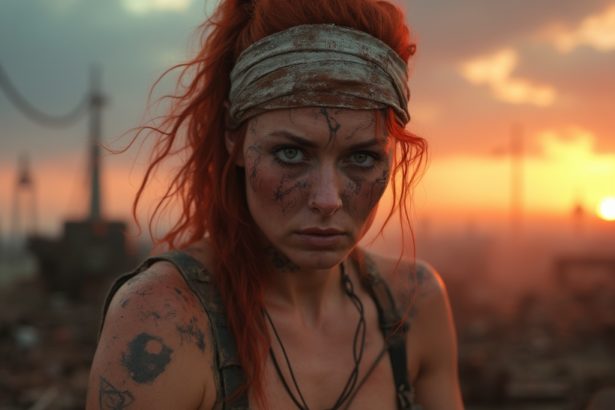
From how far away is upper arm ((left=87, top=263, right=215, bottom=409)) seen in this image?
1.99 m

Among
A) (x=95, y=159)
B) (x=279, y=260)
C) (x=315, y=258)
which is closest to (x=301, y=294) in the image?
(x=279, y=260)

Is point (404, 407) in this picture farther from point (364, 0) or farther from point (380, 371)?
point (364, 0)

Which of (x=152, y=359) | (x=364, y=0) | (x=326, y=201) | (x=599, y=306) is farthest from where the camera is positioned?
(x=599, y=306)

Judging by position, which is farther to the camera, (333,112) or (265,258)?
(265,258)

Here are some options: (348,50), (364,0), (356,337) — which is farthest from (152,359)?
(364,0)

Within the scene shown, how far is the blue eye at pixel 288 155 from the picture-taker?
2246 mm

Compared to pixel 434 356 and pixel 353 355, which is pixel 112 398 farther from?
pixel 434 356

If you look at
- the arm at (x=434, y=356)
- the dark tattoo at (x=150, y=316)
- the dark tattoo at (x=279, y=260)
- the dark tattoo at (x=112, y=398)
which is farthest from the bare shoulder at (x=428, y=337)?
the dark tattoo at (x=112, y=398)

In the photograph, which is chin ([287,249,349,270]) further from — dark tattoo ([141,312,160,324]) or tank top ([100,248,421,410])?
dark tattoo ([141,312,160,324])

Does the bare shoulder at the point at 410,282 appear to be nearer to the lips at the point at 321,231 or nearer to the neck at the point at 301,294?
the neck at the point at 301,294

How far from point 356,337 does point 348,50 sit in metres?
1.06

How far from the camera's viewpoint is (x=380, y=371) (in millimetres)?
2607

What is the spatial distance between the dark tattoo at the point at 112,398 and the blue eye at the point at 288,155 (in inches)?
33.0

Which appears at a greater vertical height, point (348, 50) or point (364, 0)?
point (364, 0)
